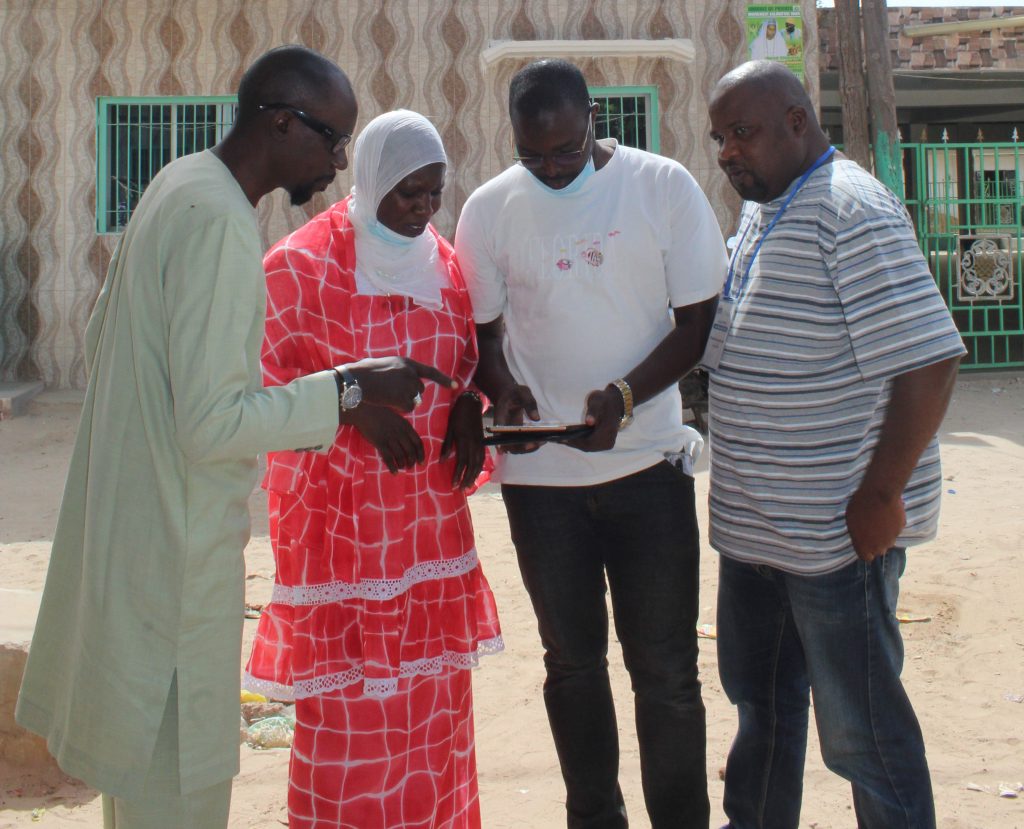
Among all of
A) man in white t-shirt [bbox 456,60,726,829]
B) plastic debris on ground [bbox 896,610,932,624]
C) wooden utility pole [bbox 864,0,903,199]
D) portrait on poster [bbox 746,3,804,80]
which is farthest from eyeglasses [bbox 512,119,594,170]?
portrait on poster [bbox 746,3,804,80]

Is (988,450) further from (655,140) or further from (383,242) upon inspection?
(383,242)

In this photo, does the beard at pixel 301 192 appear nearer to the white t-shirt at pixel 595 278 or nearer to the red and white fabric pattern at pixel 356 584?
the red and white fabric pattern at pixel 356 584

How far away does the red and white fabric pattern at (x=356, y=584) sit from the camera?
2.44m

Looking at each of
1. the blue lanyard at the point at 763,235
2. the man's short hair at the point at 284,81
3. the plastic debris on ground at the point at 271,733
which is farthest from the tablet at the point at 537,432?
the plastic debris on ground at the point at 271,733

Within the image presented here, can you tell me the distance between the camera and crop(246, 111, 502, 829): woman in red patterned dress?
96.2 inches

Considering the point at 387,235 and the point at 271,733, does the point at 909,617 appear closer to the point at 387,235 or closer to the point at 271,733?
the point at 271,733

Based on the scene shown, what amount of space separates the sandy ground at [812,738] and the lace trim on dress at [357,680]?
781 millimetres

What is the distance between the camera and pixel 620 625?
260cm

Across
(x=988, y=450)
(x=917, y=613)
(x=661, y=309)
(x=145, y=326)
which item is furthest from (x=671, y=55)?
(x=145, y=326)

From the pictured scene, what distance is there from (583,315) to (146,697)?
1.30 metres

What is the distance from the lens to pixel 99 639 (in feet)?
5.96

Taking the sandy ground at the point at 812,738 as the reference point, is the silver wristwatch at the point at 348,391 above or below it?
above

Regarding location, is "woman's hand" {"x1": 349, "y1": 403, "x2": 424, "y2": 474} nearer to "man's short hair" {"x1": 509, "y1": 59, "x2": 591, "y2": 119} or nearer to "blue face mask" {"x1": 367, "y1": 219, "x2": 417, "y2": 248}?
"blue face mask" {"x1": 367, "y1": 219, "x2": 417, "y2": 248}

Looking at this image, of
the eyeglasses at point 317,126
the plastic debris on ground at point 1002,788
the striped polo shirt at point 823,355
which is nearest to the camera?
the eyeglasses at point 317,126
